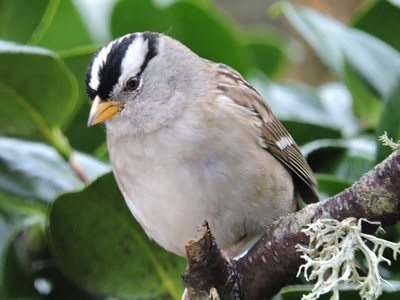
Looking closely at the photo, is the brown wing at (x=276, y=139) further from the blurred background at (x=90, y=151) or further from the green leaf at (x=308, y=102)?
the green leaf at (x=308, y=102)

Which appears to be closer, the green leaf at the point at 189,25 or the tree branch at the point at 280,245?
the tree branch at the point at 280,245

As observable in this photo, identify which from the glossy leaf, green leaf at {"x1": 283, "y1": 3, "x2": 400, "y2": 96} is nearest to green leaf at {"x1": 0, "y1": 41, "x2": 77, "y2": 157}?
the glossy leaf

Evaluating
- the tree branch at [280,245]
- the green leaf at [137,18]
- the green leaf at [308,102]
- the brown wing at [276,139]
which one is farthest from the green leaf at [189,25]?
the tree branch at [280,245]

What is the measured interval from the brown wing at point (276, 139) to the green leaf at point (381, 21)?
0.43 meters

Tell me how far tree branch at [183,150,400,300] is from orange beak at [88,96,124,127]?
0.60m

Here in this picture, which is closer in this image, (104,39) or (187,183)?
(187,183)

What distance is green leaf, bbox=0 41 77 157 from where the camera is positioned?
184 centimetres

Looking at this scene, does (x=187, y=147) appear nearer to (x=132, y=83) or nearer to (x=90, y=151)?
(x=132, y=83)

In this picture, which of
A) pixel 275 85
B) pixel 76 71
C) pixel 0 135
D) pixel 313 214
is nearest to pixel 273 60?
pixel 275 85

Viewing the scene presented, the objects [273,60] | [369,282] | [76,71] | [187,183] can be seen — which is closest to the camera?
[369,282]

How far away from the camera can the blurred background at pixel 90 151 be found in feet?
6.00

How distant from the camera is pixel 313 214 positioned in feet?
4.33

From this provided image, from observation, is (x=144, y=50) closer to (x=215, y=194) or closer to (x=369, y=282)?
(x=215, y=194)

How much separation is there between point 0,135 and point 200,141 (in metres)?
0.69
